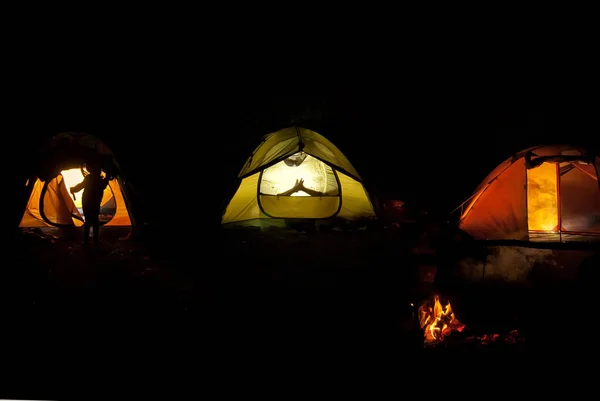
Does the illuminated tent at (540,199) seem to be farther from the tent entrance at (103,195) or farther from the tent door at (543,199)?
the tent entrance at (103,195)

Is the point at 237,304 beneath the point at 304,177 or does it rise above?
beneath

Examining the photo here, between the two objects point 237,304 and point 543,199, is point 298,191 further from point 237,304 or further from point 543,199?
point 543,199

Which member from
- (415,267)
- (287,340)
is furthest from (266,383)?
(415,267)

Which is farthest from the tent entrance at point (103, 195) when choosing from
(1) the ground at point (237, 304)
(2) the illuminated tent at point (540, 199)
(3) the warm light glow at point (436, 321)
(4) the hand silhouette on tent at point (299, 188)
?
(2) the illuminated tent at point (540, 199)

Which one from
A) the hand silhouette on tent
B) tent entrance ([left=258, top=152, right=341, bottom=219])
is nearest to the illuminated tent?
tent entrance ([left=258, top=152, right=341, bottom=219])

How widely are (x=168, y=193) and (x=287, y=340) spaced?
25.4ft

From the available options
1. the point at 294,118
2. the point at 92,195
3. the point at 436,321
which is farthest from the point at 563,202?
the point at 294,118

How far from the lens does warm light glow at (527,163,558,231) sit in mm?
7090

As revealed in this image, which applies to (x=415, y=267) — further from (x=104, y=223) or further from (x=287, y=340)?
(x=104, y=223)

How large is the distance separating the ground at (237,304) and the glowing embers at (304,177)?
2.50 m

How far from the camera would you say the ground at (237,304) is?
3.40m

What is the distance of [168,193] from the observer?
33.8 feet

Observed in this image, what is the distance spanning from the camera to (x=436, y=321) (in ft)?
12.5

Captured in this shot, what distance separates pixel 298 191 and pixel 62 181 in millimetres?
4802
